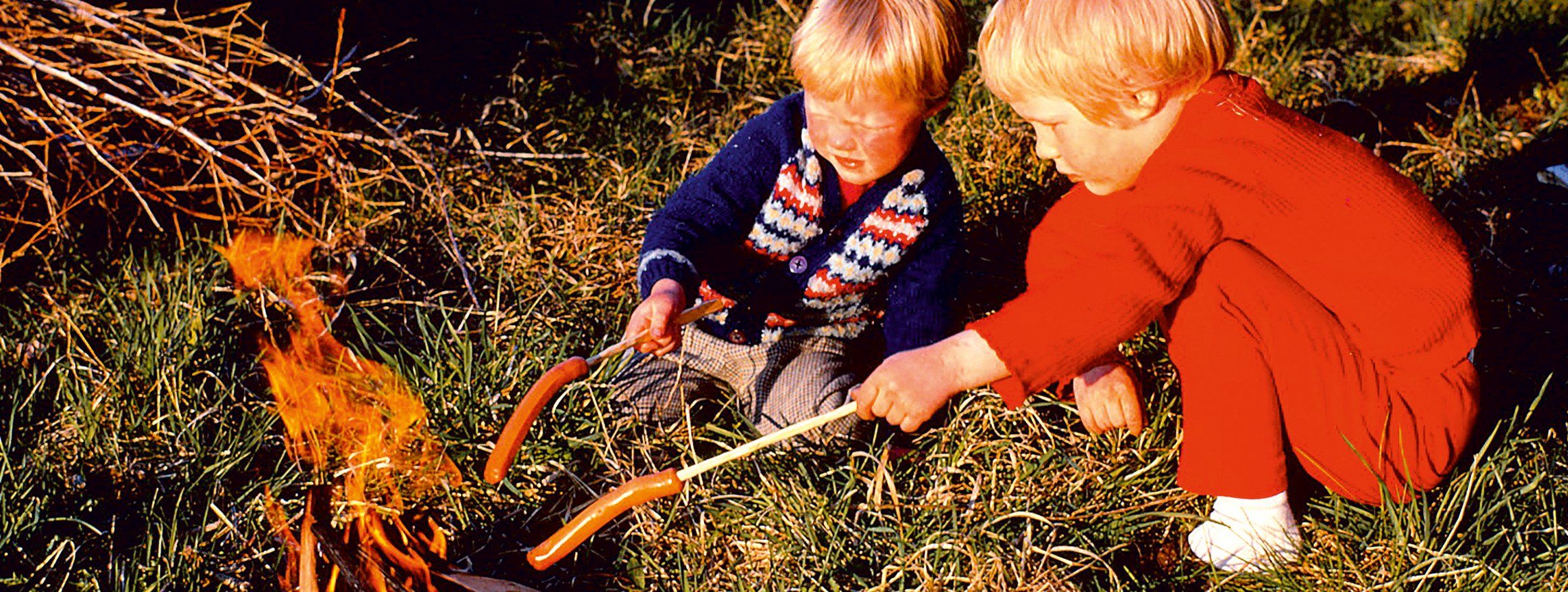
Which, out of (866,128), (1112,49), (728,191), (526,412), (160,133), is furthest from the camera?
(160,133)

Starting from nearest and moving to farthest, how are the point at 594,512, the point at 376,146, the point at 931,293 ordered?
1. the point at 594,512
2. the point at 931,293
3. the point at 376,146

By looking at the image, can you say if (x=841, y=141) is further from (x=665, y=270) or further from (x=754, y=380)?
(x=754, y=380)

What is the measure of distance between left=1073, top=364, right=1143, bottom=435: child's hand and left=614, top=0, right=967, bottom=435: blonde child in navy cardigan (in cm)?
38

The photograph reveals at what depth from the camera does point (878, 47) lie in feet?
6.89

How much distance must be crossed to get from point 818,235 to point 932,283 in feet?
0.84

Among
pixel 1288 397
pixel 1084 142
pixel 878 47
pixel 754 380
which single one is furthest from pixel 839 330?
pixel 1288 397

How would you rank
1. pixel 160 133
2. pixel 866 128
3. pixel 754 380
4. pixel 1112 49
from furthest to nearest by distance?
pixel 160 133 < pixel 754 380 < pixel 866 128 < pixel 1112 49

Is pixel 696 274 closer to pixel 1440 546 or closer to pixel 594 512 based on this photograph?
pixel 594 512

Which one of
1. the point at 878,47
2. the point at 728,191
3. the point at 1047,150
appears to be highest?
the point at 878,47

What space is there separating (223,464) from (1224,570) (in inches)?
72.0

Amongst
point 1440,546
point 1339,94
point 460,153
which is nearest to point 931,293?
point 1440,546

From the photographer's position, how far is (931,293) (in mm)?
2531

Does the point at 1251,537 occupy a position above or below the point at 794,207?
below

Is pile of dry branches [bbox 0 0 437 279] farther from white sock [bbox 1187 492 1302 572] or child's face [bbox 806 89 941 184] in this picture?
white sock [bbox 1187 492 1302 572]
